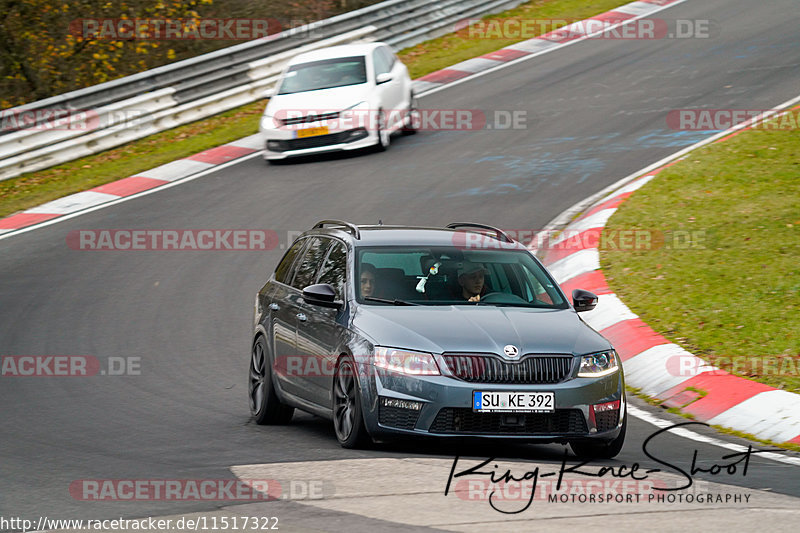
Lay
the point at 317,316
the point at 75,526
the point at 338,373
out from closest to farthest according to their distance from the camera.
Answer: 1. the point at 75,526
2. the point at 338,373
3. the point at 317,316

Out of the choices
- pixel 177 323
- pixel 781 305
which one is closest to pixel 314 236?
pixel 177 323

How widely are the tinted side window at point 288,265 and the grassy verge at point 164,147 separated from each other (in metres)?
9.40

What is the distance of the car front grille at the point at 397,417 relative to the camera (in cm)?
767

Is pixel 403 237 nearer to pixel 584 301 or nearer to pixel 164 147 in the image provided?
pixel 584 301

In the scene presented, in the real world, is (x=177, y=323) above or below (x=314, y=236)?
below

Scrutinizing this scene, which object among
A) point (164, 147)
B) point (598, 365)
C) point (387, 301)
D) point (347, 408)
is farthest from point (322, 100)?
point (598, 365)

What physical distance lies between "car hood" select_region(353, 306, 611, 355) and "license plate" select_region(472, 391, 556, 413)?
0.96ft

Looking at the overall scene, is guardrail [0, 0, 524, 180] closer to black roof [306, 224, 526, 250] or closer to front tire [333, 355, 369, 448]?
black roof [306, 224, 526, 250]

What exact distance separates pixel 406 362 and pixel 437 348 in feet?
0.73

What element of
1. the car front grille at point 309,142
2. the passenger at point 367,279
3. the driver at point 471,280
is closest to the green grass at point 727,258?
the driver at point 471,280

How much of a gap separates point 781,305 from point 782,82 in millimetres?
11800

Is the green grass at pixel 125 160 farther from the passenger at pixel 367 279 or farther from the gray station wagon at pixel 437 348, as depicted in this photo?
the passenger at pixel 367 279

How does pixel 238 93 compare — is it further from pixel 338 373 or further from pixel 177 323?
pixel 338 373

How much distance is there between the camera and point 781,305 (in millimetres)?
11031
